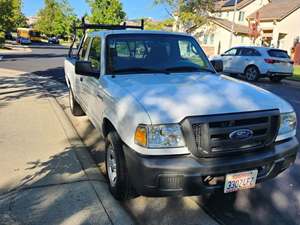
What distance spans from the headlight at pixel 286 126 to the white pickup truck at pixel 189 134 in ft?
0.04

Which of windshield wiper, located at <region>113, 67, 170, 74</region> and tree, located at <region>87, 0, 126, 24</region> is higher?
tree, located at <region>87, 0, 126, 24</region>

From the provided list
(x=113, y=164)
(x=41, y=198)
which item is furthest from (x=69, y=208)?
(x=113, y=164)

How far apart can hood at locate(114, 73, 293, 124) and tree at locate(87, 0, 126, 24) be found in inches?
1943

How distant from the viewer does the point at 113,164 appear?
4.08m

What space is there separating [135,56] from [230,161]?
2099 mm

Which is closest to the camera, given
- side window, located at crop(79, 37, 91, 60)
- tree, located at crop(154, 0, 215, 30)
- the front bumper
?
the front bumper

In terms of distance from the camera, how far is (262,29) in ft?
120

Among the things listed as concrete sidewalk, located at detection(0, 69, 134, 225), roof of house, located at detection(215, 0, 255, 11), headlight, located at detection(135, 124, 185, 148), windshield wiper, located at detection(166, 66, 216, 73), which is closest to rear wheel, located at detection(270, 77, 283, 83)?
concrete sidewalk, located at detection(0, 69, 134, 225)

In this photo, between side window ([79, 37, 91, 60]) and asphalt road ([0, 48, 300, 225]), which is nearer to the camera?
asphalt road ([0, 48, 300, 225])

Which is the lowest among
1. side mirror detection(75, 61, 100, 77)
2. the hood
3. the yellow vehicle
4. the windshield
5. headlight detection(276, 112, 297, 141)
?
the yellow vehicle

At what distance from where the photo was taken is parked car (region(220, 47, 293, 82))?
16125 millimetres

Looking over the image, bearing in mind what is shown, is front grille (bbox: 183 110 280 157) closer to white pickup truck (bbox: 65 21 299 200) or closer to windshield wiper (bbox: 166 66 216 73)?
white pickup truck (bbox: 65 21 299 200)

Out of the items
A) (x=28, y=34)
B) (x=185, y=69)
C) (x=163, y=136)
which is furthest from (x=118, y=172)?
(x=28, y=34)

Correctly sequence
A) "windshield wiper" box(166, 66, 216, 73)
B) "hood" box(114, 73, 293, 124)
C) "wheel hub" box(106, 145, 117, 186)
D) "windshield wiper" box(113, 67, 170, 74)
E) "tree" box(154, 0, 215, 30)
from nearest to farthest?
"hood" box(114, 73, 293, 124), "wheel hub" box(106, 145, 117, 186), "windshield wiper" box(113, 67, 170, 74), "windshield wiper" box(166, 66, 216, 73), "tree" box(154, 0, 215, 30)
